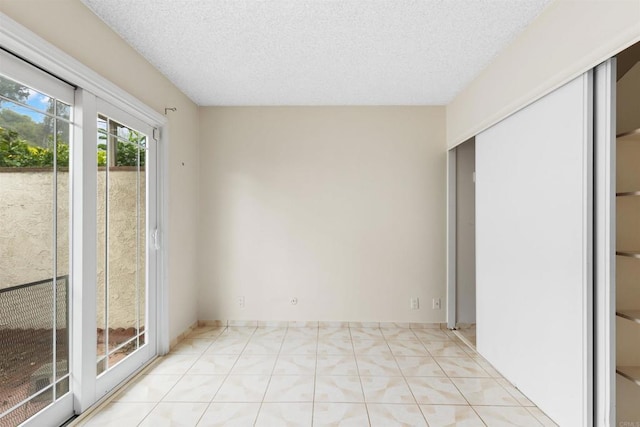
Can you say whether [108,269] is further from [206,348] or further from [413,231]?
[413,231]

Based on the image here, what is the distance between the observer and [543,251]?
7.18 feet

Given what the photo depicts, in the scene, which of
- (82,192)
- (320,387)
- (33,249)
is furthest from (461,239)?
(33,249)

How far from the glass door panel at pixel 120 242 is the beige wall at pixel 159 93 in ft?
1.15

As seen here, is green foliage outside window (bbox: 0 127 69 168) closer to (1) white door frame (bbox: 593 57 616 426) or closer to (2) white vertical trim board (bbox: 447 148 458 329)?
(1) white door frame (bbox: 593 57 616 426)

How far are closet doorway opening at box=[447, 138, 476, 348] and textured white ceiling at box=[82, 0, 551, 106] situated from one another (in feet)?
2.86

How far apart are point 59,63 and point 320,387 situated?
2633mm

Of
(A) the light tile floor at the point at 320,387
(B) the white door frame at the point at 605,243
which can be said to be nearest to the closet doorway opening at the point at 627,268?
(B) the white door frame at the point at 605,243

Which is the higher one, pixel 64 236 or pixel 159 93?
pixel 159 93

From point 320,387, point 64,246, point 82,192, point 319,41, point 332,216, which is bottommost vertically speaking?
point 320,387

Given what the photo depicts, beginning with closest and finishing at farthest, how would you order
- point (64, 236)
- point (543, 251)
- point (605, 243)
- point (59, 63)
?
point (605, 243), point (59, 63), point (64, 236), point (543, 251)

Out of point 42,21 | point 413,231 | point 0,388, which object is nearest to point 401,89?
point 413,231

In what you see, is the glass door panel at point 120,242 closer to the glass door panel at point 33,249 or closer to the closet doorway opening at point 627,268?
the glass door panel at point 33,249

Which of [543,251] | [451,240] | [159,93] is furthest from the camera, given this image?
[451,240]

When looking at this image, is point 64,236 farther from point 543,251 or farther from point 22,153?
point 543,251
